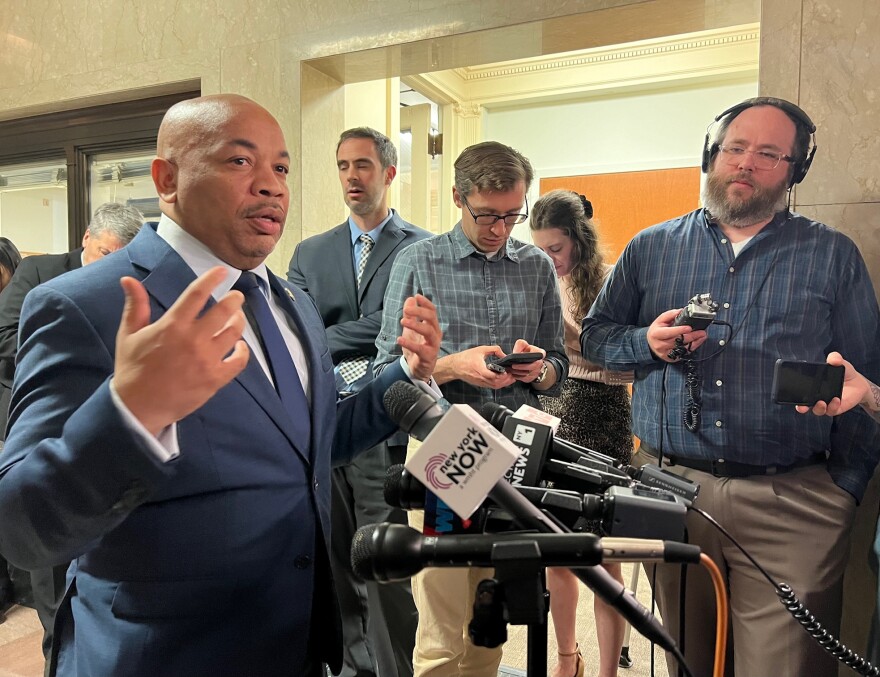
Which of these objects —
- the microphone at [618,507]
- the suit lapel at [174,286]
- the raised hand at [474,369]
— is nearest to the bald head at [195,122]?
the suit lapel at [174,286]

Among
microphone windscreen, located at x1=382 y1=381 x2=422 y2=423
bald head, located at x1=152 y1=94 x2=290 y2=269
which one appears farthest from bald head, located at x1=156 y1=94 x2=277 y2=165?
microphone windscreen, located at x1=382 y1=381 x2=422 y2=423

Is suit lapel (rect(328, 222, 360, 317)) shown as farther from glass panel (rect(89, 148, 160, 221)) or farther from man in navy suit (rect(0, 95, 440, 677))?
glass panel (rect(89, 148, 160, 221))

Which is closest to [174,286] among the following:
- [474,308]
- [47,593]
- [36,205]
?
[474,308]

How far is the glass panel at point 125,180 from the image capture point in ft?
10.9

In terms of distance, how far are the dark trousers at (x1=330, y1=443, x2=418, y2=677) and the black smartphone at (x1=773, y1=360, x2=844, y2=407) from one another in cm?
108

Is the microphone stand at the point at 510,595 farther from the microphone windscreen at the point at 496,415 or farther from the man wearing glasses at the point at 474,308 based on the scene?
the man wearing glasses at the point at 474,308

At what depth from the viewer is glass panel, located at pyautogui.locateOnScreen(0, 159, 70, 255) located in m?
3.64

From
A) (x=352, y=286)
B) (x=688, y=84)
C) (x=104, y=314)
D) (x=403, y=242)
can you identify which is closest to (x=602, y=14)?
(x=403, y=242)

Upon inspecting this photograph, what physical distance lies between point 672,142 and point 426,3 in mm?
2547

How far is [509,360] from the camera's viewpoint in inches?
58.4

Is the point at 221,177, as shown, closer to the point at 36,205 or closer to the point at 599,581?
the point at 599,581

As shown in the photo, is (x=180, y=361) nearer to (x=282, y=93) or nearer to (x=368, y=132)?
(x=368, y=132)

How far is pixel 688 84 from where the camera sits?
429 centimetres

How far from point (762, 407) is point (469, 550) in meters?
1.14
